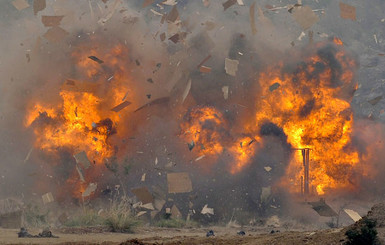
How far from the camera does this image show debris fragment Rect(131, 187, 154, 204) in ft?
64.0

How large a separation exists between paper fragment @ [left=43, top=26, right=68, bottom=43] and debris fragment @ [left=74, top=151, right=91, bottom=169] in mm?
5605

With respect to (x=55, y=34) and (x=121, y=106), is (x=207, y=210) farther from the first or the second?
(x=55, y=34)

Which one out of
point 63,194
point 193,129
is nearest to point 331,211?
point 193,129

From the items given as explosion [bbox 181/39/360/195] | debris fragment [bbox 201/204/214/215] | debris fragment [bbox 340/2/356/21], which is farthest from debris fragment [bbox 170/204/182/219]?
debris fragment [bbox 340/2/356/21]

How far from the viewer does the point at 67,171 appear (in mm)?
20484

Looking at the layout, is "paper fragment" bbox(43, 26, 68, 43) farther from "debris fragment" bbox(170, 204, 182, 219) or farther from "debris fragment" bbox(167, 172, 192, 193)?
"debris fragment" bbox(170, 204, 182, 219)

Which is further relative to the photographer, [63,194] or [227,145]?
[227,145]

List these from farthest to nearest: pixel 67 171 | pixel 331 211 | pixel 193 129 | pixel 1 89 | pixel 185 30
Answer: pixel 185 30 → pixel 1 89 → pixel 193 129 → pixel 67 171 → pixel 331 211

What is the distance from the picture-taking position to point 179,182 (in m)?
20.1

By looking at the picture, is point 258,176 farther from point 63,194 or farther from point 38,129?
point 38,129

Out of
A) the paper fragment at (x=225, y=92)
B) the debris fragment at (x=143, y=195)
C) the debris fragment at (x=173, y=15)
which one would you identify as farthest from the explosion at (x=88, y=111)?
the paper fragment at (x=225, y=92)

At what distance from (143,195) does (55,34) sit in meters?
8.83

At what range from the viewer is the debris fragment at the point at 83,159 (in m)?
20.6

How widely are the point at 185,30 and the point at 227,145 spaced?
792 centimetres
